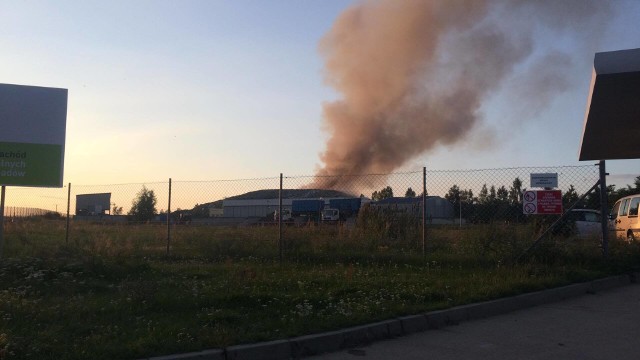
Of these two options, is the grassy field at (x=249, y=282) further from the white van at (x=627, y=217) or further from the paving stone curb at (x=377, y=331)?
the white van at (x=627, y=217)

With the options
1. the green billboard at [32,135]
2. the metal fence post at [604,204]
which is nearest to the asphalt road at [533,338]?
the metal fence post at [604,204]

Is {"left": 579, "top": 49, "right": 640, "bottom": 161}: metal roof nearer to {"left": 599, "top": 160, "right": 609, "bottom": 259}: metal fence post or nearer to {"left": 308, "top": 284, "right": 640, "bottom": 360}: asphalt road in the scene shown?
{"left": 599, "top": 160, "right": 609, "bottom": 259}: metal fence post

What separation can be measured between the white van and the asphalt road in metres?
9.63

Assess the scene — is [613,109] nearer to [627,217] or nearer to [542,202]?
[542,202]

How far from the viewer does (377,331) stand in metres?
6.36

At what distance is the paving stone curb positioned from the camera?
5434mm

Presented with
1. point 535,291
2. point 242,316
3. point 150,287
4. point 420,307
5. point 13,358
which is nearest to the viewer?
point 13,358

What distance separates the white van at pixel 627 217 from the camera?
16.2 m

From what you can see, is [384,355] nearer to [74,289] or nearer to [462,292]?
[462,292]

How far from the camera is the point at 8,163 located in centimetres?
1180

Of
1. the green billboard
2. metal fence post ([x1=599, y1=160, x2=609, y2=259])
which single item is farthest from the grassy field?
the green billboard

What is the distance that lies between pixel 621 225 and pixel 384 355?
14.8m

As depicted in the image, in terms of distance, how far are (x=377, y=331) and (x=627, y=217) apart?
45.8 feet

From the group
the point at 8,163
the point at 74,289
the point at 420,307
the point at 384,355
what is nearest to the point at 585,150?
the point at 420,307
